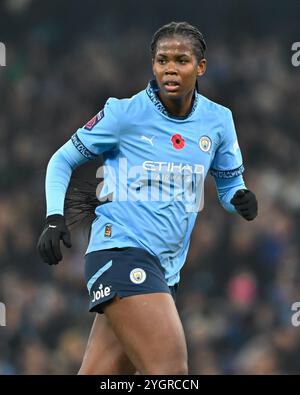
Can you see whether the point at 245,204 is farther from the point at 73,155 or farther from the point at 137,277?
the point at 73,155

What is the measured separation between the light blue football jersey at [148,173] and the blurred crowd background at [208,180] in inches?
164

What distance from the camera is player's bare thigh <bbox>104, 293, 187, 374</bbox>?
4180 millimetres

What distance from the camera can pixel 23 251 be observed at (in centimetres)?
973

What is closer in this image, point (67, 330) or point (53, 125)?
point (67, 330)

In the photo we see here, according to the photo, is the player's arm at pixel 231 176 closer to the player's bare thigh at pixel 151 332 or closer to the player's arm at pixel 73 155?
the player's arm at pixel 73 155

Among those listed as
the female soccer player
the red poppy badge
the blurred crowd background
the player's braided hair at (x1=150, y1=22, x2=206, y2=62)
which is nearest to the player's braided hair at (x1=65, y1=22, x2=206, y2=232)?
the female soccer player

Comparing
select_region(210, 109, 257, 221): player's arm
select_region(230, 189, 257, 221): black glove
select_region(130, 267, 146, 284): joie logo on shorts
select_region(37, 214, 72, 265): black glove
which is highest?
select_region(210, 109, 257, 221): player's arm

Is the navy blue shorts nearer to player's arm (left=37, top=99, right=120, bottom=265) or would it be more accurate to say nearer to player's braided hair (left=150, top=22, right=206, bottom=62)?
player's arm (left=37, top=99, right=120, bottom=265)

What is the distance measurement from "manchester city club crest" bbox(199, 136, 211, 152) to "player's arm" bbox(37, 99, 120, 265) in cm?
39

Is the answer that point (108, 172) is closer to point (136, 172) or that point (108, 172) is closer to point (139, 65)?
point (136, 172)

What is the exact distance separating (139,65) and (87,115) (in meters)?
0.93

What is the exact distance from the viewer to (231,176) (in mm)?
4957
